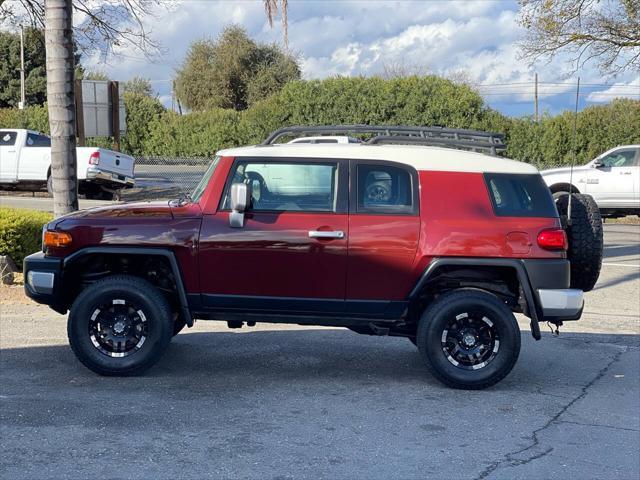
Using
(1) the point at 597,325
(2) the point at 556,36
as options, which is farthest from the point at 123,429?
(2) the point at 556,36

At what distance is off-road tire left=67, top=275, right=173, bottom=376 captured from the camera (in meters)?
6.68

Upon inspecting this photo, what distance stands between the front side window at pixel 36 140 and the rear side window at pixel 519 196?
19349 millimetres

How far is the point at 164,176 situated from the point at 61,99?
16.3m

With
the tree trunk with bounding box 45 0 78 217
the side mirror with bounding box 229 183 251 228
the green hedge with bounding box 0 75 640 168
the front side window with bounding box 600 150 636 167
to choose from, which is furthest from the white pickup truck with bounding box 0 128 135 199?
the side mirror with bounding box 229 183 251 228

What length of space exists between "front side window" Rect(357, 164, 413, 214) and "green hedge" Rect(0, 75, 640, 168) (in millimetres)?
19618

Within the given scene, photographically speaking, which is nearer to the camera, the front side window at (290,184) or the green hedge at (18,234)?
the front side window at (290,184)

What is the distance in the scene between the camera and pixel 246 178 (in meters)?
6.84

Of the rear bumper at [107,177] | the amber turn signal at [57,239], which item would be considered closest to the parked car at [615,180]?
the rear bumper at [107,177]

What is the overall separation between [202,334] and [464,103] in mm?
19140

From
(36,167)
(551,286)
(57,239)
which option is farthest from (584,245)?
(36,167)

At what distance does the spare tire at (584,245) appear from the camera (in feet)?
23.0

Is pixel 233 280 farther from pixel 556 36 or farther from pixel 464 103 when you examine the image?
pixel 464 103

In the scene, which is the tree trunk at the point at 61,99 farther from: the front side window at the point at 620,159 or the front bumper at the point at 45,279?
the front side window at the point at 620,159

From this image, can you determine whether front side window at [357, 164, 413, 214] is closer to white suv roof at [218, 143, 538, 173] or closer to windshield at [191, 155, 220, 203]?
white suv roof at [218, 143, 538, 173]
